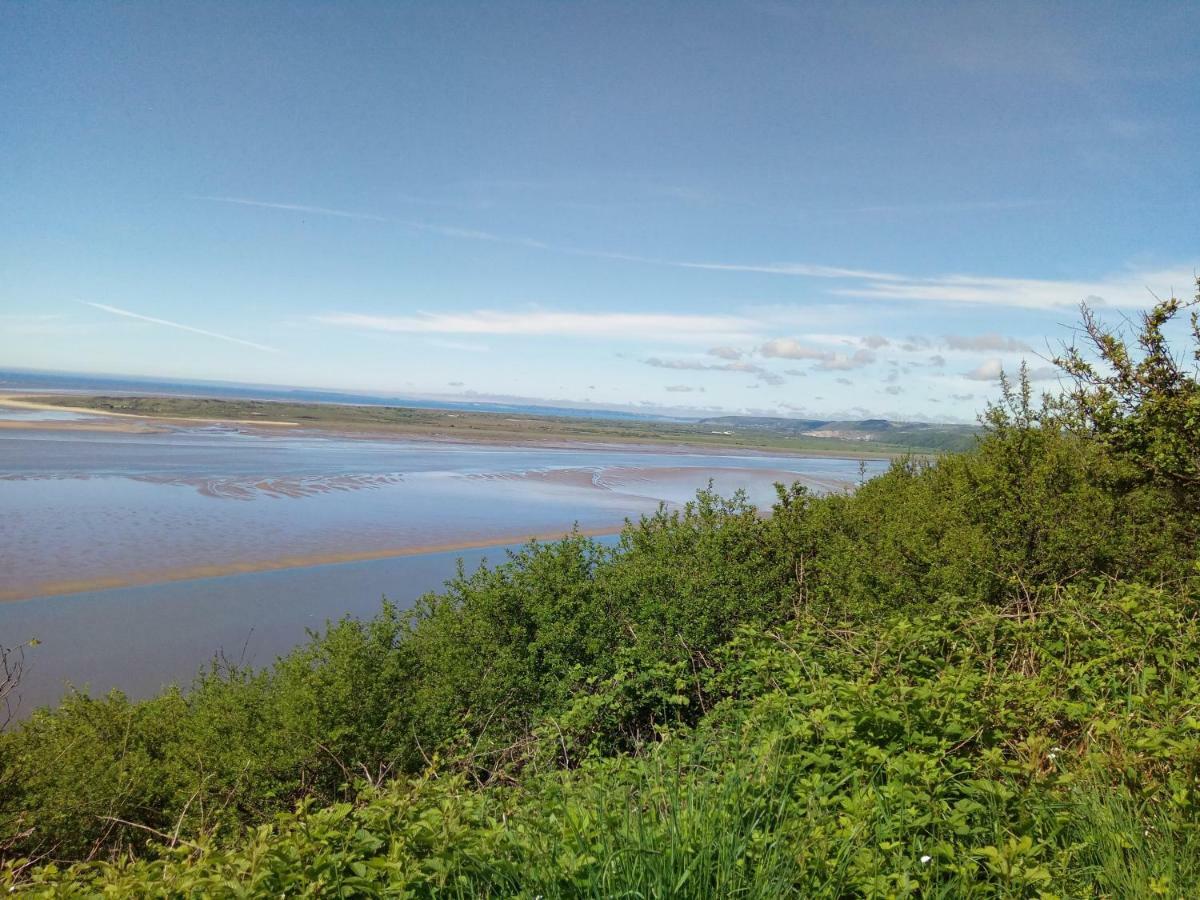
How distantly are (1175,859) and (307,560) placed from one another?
2371 centimetres

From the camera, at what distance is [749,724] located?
16.2ft

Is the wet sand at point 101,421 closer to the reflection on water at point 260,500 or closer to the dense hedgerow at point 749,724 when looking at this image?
the reflection on water at point 260,500

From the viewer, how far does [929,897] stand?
3252 mm

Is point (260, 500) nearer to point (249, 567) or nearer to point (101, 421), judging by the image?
point (249, 567)

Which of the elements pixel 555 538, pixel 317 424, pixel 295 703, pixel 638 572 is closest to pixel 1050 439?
pixel 638 572

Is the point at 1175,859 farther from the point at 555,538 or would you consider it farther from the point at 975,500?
the point at 555,538

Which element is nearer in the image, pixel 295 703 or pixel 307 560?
pixel 295 703

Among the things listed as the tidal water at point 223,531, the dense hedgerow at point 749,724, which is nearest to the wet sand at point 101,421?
the tidal water at point 223,531

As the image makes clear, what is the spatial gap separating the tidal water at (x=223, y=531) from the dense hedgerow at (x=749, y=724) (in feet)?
13.9

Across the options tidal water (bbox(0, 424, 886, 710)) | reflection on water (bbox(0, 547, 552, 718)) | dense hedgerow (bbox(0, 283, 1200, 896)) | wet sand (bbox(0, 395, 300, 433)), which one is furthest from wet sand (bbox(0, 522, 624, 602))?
wet sand (bbox(0, 395, 300, 433))

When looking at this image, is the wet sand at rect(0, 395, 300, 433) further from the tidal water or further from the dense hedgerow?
the dense hedgerow

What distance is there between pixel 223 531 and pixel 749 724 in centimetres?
2615

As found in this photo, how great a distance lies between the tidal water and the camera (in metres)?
16.5

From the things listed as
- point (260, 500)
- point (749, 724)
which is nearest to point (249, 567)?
point (260, 500)
